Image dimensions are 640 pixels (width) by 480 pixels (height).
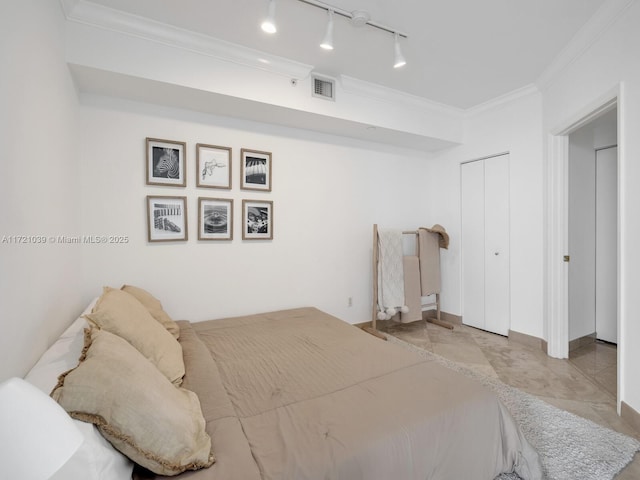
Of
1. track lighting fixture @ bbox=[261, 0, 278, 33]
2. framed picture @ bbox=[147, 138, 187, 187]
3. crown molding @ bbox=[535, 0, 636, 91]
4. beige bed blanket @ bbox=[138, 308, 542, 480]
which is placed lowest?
beige bed blanket @ bbox=[138, 308, 542, 480]

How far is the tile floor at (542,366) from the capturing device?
6.92ft

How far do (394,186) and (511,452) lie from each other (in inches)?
120

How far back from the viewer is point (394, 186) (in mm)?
3986

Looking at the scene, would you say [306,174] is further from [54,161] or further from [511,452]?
[511,452]

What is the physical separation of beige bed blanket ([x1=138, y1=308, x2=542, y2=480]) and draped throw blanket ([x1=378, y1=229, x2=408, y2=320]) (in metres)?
1.58

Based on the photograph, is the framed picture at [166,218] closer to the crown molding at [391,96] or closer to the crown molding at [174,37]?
the crown molding at [174,37]

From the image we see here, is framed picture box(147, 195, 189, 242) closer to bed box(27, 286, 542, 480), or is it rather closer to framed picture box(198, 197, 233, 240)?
framed picture box(198, 197, 233, 240)

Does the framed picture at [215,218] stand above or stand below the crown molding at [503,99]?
below

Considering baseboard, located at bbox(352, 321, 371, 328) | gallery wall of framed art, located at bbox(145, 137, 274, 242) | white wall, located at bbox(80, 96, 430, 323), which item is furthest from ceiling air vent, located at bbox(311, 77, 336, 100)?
baseboard, located at bbox(352, 321, 371, 328)

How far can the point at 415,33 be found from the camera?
232cm

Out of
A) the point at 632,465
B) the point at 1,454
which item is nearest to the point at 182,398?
the point at 1,454

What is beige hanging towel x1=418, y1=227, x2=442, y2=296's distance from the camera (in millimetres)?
3830

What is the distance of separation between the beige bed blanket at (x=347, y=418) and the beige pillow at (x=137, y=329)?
12 centimetres

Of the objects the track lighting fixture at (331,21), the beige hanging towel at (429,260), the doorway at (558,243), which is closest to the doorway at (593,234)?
the doorway at (558,243)
